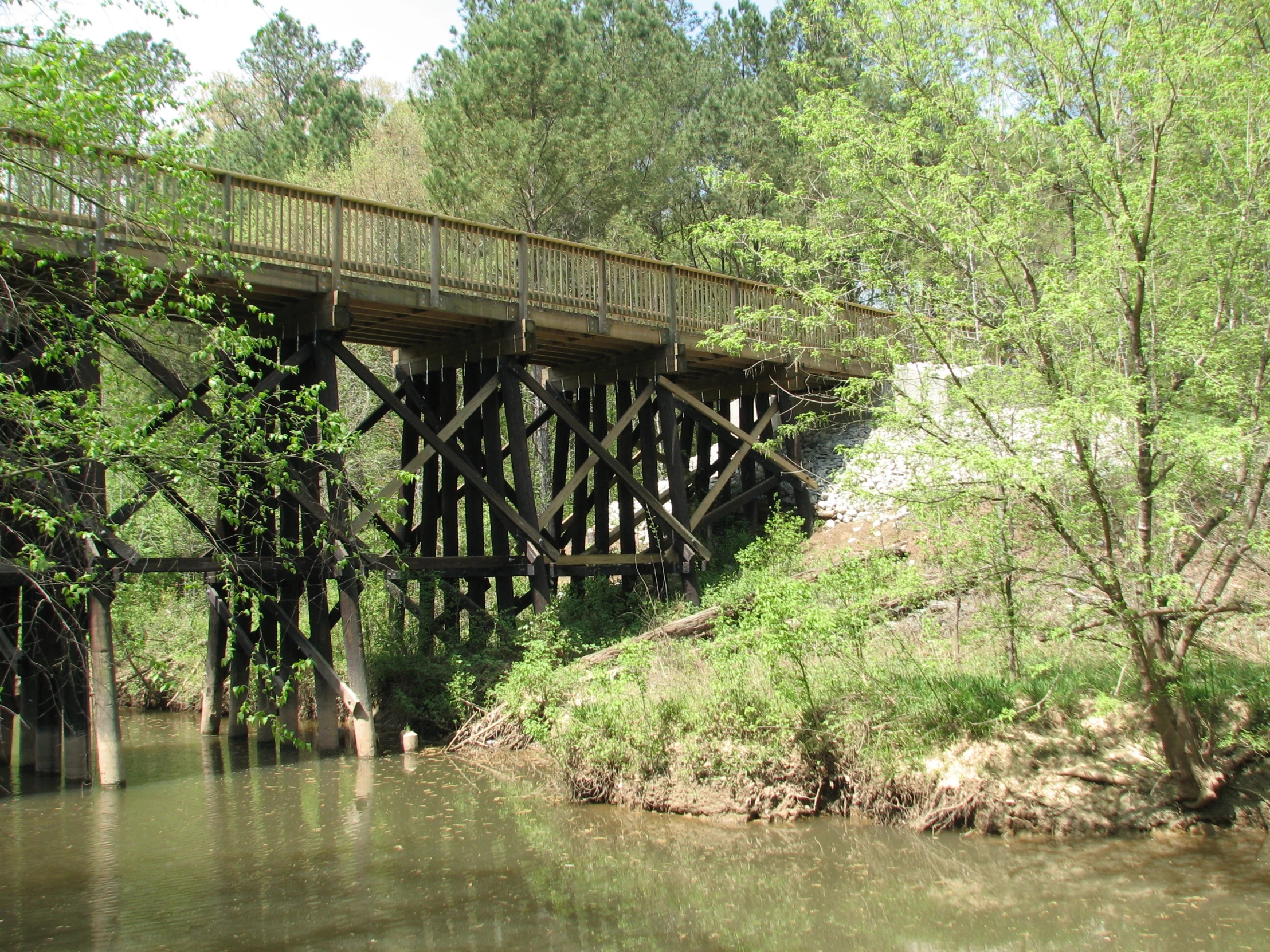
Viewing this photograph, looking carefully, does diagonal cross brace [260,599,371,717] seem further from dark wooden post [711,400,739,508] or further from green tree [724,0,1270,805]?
dark wooden post [711,400,739,508]

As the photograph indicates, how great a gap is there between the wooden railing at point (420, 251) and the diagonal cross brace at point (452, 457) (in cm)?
89

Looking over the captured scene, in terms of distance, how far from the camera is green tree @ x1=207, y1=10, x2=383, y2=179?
25.3m

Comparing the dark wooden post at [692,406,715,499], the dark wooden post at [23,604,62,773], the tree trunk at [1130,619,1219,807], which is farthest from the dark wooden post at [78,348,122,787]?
the dark wooden post at [692,406,715,499]

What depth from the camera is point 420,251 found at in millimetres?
10664

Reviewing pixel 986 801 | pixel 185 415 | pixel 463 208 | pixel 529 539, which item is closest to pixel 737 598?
pixel 529 539

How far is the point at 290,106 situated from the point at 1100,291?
91.7ft

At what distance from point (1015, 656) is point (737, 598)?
437 centimetres

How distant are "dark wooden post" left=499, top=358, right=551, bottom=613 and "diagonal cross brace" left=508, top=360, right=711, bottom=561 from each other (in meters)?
0.13

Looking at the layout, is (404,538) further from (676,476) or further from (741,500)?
(741,500)

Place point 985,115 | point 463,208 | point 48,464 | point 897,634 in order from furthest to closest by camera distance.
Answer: point 463,208
point 897,634
point 985,115
point 48,464

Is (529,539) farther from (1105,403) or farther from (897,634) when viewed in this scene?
(1105,403)

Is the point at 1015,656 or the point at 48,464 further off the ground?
the point at 48,464

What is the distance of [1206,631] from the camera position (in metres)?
7.08

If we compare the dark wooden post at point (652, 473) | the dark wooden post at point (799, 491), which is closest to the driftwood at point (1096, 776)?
the dark wooden post at point (652, 473)
